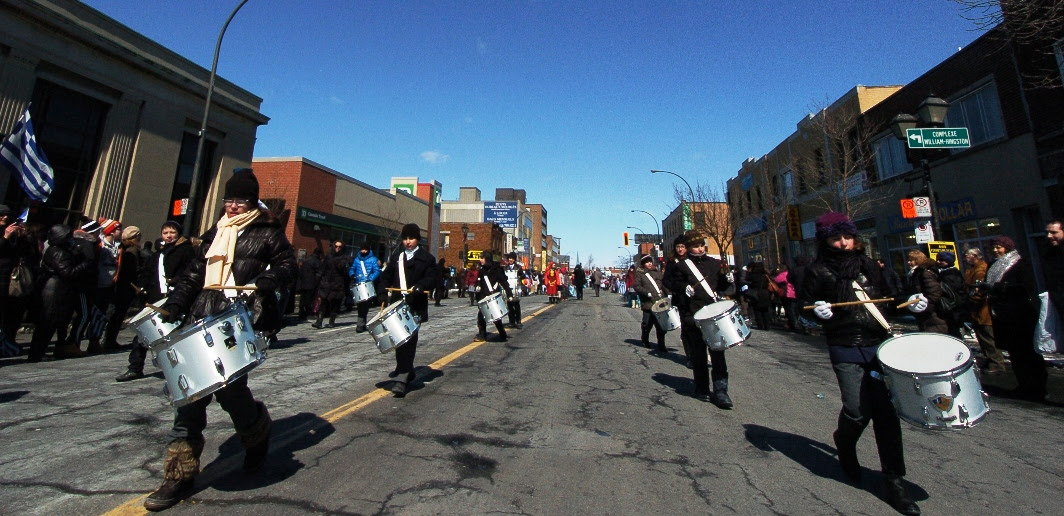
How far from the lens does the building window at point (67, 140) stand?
13.9 m

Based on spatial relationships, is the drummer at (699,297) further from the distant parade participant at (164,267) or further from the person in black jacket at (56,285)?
the person in black jacket at (56,285)

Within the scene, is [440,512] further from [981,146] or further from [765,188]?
[765,188]

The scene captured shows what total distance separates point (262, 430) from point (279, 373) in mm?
3436

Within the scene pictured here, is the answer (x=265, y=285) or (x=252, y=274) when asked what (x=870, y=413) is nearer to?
(x=265, y=285)

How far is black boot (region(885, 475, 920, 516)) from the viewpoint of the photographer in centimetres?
266

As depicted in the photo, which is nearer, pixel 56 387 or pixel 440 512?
pixel 440 512

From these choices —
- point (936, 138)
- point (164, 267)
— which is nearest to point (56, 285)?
point (164, 267)

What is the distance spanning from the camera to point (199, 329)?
2.46 meters

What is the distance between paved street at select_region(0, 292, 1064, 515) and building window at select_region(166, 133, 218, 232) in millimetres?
13527

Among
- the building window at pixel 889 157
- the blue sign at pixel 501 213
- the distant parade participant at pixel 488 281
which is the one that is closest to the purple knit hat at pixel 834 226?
the distant parade participant at pixel 488 281

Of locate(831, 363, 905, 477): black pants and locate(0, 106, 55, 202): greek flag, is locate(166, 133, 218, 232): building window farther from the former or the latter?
locate(831, 363, 905, 477): black pants

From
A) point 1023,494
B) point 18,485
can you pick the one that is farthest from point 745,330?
point 18,485

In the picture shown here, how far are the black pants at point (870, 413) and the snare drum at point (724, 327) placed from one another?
1.23 meters

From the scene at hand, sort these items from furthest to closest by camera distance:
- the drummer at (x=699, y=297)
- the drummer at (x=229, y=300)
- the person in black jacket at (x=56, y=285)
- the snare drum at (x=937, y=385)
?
the person in black jacket at (x=56, y=285)
the drummer at (x=699, y=297)
the drummer at (x=229, y=300)
the snare drum at (x=937, y=385)
